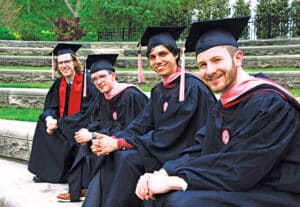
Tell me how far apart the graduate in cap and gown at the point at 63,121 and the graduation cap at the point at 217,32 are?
3.03m

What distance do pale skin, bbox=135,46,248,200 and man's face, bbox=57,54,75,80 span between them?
332 centimetres

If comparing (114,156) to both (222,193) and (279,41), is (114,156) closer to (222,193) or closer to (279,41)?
(222,193)

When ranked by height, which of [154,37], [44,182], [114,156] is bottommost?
[44,182]

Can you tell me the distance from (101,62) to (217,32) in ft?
7.24

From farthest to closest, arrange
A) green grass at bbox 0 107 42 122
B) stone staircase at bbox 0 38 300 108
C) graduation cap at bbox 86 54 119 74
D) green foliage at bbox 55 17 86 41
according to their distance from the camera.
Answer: green foliage at bbox 55 17 86 41, stone staircase at bbox 0 38 300 108, green grass at bbox 0 107 42 122, graduation cap at bbox 86 54 119 74

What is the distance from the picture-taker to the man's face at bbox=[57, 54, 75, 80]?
624cm

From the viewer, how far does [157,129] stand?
4344 mm

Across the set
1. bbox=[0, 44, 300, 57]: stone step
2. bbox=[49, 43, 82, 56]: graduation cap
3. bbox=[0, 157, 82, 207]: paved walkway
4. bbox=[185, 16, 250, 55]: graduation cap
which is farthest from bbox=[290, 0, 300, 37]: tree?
bbox=[185, 16, 250, 55]: graduation cap

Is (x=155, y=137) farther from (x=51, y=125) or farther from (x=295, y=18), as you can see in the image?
(x=295, y=18)

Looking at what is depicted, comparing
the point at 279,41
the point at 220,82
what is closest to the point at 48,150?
the point at 220,82

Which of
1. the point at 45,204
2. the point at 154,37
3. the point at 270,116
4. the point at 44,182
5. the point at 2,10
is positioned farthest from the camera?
the point at 2,10

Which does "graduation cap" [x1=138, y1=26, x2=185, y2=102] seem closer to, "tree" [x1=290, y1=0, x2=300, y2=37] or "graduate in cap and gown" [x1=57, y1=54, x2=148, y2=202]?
"graduate in cap and gown" [x1=57, y1=54, x2=148, y2=202]

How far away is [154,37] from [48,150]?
8.51 ft

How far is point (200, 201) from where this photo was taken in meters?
2.87
